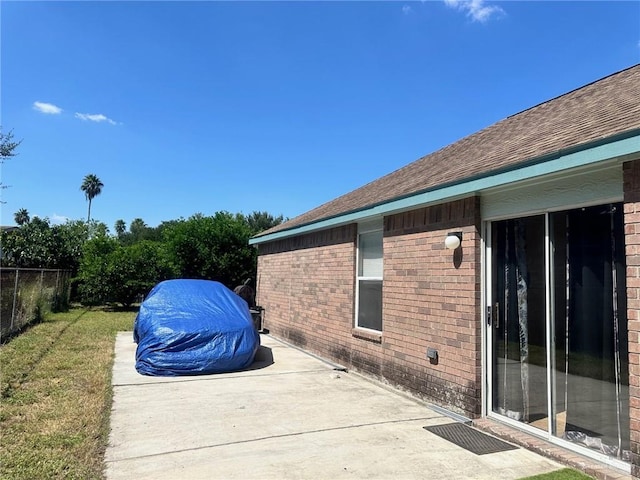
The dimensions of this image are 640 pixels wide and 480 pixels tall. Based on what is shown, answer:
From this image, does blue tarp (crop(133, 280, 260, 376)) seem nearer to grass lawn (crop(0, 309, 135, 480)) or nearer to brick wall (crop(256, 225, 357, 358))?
grass lawn (crop(0, 309, 135, 480))

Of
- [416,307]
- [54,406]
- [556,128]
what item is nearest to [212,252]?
[54,406]

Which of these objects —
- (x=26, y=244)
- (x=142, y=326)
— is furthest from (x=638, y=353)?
(x=26, y=244)

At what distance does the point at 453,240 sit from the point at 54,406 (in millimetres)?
5382

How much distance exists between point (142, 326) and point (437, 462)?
628 cm

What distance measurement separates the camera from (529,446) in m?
4.54

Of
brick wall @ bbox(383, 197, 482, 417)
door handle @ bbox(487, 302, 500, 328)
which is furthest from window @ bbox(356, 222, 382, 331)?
door handle @ bbox(487, 302, 500, 328)

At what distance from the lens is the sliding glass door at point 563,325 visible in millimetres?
4043

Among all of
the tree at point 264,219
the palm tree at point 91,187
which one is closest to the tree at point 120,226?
the palm tree at point 91,187

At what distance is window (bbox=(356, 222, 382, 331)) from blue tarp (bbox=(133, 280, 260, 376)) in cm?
214

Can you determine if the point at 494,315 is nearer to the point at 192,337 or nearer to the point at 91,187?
the point at 192,337

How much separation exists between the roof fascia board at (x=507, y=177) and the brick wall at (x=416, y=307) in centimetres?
25

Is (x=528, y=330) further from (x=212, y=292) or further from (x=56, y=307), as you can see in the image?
(x=56, y=307)

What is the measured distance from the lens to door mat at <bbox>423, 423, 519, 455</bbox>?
4.59 metres

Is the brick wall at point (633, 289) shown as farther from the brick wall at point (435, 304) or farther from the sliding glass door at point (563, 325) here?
the brick wall at point (435, 304)
